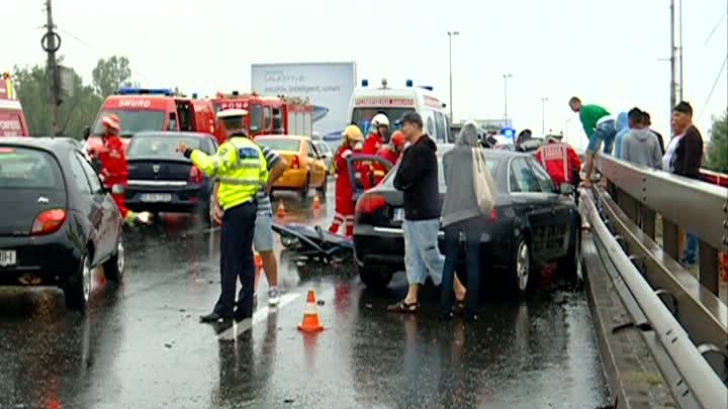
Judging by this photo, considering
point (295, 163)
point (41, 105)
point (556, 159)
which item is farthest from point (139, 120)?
point (41, 105)

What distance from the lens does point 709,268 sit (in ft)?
19.5

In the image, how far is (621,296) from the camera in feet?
26.1

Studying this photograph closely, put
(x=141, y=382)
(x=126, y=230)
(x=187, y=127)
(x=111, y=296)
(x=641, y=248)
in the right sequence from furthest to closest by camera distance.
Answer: (x=187, y=127), (x=126, y=230), (x=111, y=296), (x=641, y=248), (x=141, y=382)

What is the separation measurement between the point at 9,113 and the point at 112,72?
10364 cm

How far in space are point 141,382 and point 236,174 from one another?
2859 millimetres

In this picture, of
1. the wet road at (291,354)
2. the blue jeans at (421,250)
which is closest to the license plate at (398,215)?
the wet road at (291,354)

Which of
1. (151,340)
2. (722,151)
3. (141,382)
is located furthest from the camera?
(722,151)

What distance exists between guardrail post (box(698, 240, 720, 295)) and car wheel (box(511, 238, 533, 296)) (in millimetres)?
5394

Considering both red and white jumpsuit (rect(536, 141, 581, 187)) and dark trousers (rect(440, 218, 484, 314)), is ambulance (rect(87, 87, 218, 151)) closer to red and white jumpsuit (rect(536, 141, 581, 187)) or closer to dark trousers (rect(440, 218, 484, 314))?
red and white jumpsuit (rect(536, 141, 581, 187))

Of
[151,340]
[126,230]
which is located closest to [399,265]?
[151,340]

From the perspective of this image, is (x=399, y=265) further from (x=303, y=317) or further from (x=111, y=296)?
(x=111, y=296)

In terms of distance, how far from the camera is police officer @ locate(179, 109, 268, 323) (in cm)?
1002

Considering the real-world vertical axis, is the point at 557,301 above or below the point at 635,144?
below

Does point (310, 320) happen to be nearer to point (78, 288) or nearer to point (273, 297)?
point (273, 297)
